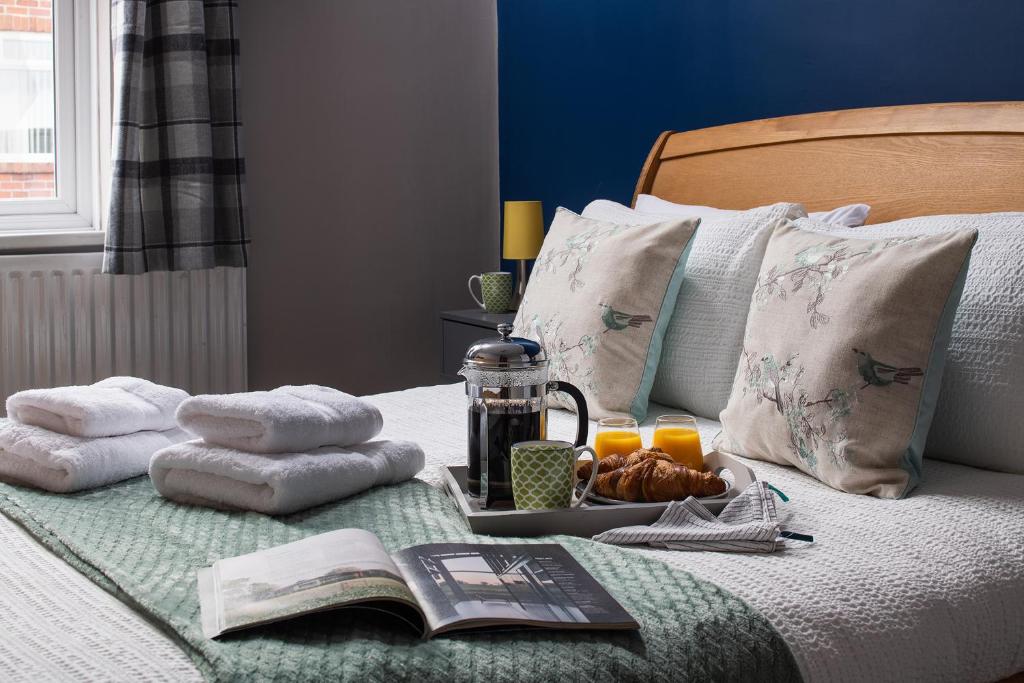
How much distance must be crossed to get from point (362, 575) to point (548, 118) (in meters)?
2.69

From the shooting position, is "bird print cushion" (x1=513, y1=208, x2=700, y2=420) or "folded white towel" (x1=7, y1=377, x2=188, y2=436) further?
"bird print cushion" (x1=513, y1=208, x2=700, y2=420)

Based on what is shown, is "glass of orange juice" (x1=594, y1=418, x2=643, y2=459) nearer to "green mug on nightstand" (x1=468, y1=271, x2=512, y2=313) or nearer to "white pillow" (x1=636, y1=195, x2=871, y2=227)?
"white pillow" (x1=636, y1=195, x2=871, y2=227)

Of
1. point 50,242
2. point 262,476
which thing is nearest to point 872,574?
point 262,476

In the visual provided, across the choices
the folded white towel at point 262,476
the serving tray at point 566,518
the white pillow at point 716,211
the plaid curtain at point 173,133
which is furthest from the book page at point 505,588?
the plaid curtain at point 173,133

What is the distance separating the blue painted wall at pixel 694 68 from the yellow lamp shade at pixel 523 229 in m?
0.22

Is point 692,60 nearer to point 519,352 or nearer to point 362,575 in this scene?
point 519,352

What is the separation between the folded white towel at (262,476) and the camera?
4.50 ft

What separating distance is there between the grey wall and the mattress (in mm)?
2167

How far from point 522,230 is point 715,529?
79.1 inches

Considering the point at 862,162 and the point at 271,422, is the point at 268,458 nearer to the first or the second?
the point at 271,422

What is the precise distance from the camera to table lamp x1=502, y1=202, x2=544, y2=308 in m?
3.19

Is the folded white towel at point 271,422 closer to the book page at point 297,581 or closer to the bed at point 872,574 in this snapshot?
the bed at point 872,574

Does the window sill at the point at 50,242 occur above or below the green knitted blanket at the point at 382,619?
above

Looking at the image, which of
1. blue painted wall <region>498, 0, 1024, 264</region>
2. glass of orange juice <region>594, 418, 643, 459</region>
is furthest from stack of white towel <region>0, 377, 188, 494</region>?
blue painted wall <region>498, 0, 1024, 264</region>
